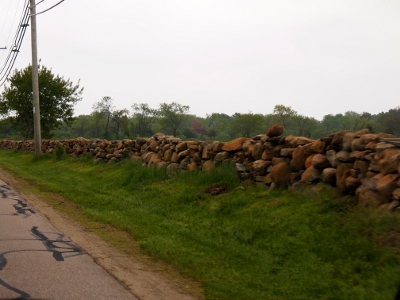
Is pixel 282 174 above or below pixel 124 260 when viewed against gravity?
above

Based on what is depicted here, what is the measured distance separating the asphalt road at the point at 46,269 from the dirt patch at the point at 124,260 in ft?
0.58

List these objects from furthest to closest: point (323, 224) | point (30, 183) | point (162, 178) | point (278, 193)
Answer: point (30, 183), point (162, 178), point (278, 193), point (323, 224)

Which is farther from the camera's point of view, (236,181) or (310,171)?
(236,181)

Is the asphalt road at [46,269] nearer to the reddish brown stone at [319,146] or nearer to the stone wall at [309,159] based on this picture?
the stone wall at [309,159]

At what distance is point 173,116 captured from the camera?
21672 mm

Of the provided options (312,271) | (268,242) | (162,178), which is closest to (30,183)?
(162,178)

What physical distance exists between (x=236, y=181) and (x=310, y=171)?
96.1 inches

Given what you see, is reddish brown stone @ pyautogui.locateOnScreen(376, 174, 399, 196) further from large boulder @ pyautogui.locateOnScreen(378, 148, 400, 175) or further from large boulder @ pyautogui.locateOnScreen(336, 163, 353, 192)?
large boulder @ pyautogui.locateOnScreen(336, 163, 353, 192)

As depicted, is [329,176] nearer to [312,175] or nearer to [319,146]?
[312,175]

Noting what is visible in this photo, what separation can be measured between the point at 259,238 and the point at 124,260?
225 cm

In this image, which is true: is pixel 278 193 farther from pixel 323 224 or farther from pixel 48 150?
pixel 48 150

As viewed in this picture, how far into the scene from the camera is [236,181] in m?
11.4

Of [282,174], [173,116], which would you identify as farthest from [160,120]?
[282,174]

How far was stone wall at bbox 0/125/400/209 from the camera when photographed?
7488 millimetres
